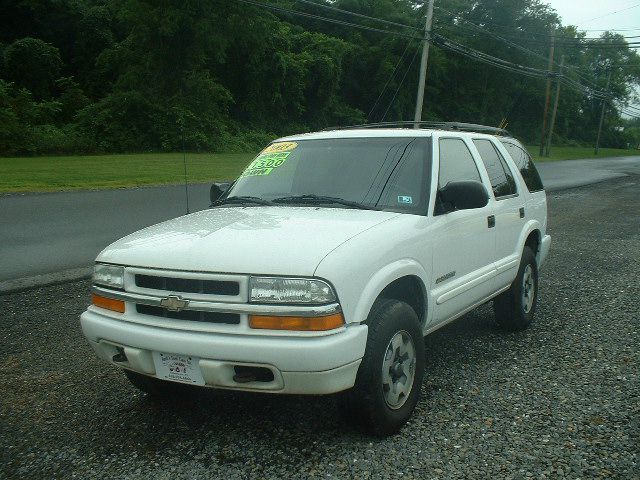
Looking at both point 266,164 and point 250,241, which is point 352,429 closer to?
point 250,241

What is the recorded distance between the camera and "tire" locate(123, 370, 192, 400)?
3808 millimetres

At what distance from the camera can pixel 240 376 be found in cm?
309

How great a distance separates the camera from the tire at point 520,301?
5.32m

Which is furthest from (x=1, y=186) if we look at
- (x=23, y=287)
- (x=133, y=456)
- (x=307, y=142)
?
(x=133, y=456)

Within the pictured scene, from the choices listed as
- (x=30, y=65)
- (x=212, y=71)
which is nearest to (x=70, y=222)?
(x=30, y=65)

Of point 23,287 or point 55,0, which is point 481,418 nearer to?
point 23,287

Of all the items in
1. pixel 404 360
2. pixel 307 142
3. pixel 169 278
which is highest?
pixel 307 142

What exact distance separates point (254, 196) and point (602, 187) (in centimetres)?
2110

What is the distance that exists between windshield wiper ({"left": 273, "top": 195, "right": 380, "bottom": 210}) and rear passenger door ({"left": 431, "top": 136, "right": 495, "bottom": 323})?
49 centimetres

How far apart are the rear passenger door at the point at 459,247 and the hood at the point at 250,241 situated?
508 millimetres

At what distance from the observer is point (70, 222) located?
36.4 ft

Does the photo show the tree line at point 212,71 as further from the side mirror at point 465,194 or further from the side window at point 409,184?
the side mirror at point 465,194

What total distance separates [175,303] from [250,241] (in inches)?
19.2

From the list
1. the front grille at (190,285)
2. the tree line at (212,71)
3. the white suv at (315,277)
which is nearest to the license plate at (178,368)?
the white suv at (315,277)
